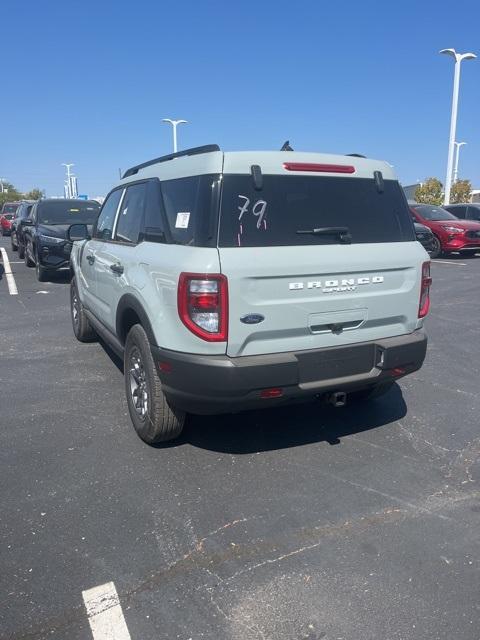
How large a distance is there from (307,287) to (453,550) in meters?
1.61

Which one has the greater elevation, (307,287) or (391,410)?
(307,287)

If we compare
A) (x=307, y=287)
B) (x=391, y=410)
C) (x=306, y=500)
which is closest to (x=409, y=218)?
(x=307, y=287)

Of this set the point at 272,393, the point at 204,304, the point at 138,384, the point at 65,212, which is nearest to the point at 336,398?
the point at 272,393

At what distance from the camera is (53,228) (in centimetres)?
1112

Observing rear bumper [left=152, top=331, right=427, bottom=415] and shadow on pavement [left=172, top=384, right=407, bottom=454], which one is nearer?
rear bumper [left=152, top=331, right=427, bottom=415]

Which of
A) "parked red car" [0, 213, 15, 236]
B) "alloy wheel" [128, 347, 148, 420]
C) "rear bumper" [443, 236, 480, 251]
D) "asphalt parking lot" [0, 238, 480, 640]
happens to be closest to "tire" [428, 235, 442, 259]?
"rear bumper" [443, 236, 480, 251]

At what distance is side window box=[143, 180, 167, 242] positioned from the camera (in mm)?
3518

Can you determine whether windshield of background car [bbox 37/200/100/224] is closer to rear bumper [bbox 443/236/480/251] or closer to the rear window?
the rear window

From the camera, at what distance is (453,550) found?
8.68 feet

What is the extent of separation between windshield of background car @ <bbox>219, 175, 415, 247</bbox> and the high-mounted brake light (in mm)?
53

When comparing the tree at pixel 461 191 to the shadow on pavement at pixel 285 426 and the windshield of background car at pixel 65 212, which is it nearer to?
the windshield of background car at pixel 65 212

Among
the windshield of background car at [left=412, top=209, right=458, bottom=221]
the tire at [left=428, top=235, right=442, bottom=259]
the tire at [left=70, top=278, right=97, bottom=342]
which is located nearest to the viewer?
the tire at [left=70, top=278, right=97, bottom=342]

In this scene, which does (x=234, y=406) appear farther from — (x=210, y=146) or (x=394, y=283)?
(x=210, y=146)

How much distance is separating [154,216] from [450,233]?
1371 cm
